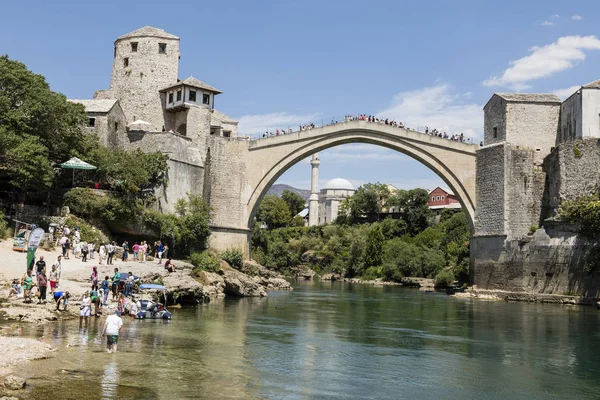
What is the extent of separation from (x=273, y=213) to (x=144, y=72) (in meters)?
46.2

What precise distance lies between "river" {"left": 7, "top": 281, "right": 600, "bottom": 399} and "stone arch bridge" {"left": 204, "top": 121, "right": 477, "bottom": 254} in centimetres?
1237

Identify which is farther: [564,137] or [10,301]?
[564,137]

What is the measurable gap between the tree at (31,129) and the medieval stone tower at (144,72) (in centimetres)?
824

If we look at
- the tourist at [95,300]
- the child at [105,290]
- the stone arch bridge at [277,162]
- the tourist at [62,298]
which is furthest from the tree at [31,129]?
the tourist at [95,300]

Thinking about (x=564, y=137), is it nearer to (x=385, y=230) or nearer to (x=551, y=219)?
(x=551, y=219)

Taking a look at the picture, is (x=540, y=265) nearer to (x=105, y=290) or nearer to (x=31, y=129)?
(x=105, y=290)

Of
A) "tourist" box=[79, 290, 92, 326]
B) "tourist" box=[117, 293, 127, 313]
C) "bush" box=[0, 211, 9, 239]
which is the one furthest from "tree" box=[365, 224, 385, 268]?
"tourist" box=[79, 290, 92, 326]

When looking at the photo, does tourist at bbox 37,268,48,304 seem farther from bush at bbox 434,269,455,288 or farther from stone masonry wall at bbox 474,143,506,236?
A: bush at bbox 434,269,455,288

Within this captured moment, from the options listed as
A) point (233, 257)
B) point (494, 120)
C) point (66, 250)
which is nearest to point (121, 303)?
point (66, 250)

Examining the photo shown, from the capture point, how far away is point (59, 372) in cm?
1090

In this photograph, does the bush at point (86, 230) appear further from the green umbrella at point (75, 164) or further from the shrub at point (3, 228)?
the shrub at point (3, 228)

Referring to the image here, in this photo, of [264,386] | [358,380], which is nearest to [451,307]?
[358,380]

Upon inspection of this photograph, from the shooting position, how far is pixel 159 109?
37406 millimetres

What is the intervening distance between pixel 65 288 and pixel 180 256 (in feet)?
43.1
